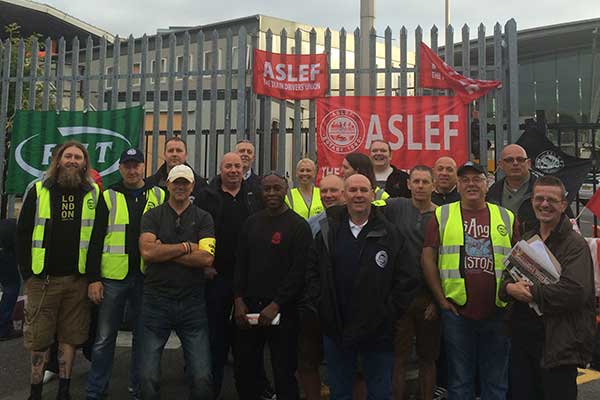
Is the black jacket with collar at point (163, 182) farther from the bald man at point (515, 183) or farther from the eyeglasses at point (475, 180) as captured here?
the bald man at point (515, 183)

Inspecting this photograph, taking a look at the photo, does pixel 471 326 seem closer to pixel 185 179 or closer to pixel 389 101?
pixel 185 179

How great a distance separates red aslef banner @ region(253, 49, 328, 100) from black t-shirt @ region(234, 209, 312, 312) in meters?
2.91

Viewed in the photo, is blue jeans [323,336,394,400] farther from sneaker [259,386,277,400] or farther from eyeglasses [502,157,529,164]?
eyeglasses [502,157,529,164]

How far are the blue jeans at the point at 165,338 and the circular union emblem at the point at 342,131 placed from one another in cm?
306

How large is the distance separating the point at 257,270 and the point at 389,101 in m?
3.23

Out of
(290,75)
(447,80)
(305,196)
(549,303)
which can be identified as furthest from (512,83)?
(549,303)

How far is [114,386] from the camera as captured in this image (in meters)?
4.39

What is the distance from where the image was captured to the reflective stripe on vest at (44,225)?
3.74 meters

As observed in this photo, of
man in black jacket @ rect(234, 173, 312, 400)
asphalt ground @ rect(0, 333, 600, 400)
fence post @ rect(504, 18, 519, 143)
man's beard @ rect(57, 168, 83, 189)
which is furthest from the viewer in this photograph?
fence post @ rect(504, 18, 519, 143)

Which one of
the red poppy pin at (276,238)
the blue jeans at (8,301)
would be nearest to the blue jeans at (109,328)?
the red poppy pin at (276,238)

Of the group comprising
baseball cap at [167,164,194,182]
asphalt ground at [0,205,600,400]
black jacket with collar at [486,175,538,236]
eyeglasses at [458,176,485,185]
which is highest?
baseball cap at [167,164,194,182]

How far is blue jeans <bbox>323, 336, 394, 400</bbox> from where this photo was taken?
3.15 metres

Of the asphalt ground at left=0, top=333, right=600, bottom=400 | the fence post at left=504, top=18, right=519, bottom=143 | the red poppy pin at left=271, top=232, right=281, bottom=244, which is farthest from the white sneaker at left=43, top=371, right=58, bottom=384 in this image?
the fence post at left=504, top=18, right=519, bottom=143

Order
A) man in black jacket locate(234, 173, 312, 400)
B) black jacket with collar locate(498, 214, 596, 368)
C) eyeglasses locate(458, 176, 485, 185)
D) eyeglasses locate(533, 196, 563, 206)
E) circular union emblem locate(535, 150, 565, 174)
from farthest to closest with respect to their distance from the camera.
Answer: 1. circular union emblem locate(535, 150, 565, 174)
2. man in black jacket locate(234, 173, 312, 400)
3. eyeglasses locate(458, 176, 485, 185)
4. eyeglasses locate(533, 196, 563, 206)
5. black jacket with collar locate(498, 214, 596, 368)
